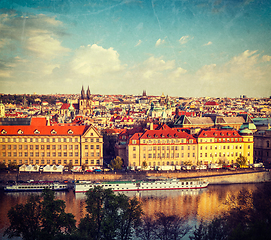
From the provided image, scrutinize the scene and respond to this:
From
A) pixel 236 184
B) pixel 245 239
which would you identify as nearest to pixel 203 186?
pixel 236 184

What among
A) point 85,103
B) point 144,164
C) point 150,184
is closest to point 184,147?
point 144,164

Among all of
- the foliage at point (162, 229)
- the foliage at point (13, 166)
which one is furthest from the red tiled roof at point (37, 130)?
the foliage at point (162, 229)

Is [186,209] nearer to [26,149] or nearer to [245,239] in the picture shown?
[245,239]

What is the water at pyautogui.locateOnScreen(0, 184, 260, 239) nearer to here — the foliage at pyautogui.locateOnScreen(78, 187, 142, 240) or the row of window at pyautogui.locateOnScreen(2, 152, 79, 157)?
the foliage at pyautogui.locateOnScreen(78, 187, 142, 240)

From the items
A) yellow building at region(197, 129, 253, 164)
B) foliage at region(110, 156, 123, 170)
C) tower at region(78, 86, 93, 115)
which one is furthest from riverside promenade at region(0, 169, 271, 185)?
tower at region(78, 86, 93, 115)

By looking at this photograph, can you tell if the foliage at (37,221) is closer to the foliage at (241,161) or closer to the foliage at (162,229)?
the foliage at (162,229)

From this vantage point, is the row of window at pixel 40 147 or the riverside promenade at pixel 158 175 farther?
the row of window at pixel 40 147
